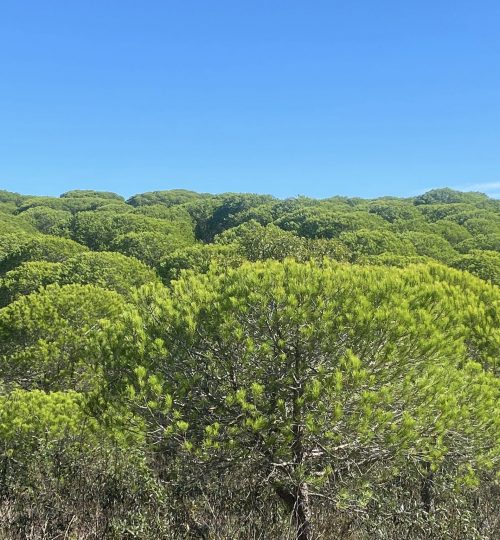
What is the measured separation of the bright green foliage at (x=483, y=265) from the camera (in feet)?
110

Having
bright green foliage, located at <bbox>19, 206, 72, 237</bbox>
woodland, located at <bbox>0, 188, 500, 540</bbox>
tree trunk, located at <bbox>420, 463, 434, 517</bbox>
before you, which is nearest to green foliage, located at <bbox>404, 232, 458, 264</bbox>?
→ woodland, located at <bbox>0, 188, 500, 540</bbox>

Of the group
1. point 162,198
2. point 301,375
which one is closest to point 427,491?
point 301,375

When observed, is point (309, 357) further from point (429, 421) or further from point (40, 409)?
point (40, 409)

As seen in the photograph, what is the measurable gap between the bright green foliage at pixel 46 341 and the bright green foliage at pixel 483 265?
2471 centimetres

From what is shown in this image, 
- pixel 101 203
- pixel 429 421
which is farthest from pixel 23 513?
pixel 101 203

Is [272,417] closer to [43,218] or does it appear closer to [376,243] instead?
[376,243]

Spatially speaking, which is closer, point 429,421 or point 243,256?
point 429,421

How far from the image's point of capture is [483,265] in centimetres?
3438

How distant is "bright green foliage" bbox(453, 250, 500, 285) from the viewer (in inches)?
1316

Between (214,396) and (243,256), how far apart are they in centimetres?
2530

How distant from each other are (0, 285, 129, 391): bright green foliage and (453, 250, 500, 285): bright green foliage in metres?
24.7

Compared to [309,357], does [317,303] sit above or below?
above

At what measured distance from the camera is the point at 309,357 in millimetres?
10336

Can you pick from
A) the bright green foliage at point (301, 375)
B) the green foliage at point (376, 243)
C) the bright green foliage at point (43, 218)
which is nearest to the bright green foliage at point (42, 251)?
the green foliage at point (376, 243)
